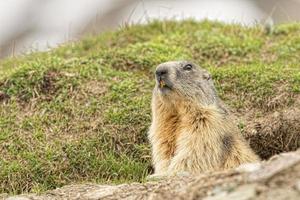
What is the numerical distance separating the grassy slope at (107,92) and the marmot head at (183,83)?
0.90 m

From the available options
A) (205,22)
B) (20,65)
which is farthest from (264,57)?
(20,65)

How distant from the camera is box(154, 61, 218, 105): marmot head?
7.57 meters

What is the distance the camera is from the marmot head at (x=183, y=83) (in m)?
7.57

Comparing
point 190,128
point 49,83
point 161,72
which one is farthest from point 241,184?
point 49,83

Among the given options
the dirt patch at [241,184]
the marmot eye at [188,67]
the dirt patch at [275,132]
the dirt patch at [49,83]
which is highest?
the marmot eye at [188,67]

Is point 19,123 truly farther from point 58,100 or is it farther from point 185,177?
point 185,177

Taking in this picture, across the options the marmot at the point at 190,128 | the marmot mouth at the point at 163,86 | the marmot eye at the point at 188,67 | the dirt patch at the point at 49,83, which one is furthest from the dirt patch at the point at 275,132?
the dirt patch at the point at 49,83

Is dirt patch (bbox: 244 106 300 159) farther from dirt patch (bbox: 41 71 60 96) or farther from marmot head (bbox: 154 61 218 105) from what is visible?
dirt patch (bbox: 41 71 60 96)

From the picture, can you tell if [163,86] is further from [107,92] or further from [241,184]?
[241,184]

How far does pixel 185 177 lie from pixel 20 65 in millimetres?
4143

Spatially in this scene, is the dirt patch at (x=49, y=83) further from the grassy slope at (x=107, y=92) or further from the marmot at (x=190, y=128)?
the marmot at (x=190, y=128)

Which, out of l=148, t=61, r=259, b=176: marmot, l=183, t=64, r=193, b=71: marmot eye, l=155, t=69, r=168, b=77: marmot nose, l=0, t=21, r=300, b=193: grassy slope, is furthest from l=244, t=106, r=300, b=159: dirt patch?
l=155, t=69, r=168, b=77: marmot nose

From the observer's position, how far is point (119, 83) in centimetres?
911

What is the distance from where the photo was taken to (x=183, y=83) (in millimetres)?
7699
